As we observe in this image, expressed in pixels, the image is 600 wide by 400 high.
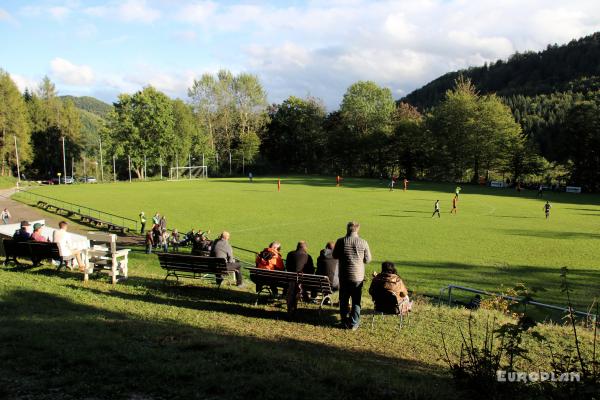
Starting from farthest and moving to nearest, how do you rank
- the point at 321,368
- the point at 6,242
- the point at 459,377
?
the point at 6,242, the point at 321,368, the point at 459,377

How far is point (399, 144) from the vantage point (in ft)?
266

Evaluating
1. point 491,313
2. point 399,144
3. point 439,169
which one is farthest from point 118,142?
point 491,313

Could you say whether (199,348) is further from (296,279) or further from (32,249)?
(32,249)

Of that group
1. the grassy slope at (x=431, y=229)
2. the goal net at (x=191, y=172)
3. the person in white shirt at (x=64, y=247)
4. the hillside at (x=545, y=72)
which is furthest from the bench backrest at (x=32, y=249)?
the hillside at (x=545, y=72)

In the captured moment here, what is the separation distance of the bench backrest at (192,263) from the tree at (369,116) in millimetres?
75778

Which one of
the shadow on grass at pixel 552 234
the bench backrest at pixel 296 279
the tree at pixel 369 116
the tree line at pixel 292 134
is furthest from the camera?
the tree at pixel 369 116

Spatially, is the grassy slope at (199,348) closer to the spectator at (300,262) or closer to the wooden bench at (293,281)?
the wooden bench at (293,281)

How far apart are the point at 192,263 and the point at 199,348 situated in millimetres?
4668

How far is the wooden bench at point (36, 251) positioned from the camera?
11070mm

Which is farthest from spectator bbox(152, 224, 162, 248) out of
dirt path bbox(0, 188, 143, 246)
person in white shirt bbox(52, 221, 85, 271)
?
person in white shirt bbox(52, 221, 85, 271)

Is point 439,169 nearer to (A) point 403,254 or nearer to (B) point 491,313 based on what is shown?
(A) point 403,254

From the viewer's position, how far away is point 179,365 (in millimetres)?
5090

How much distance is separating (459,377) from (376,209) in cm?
3199

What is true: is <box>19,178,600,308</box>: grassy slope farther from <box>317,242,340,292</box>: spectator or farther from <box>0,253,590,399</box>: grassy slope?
<box>0,253,590,399</box>: grassy slope
